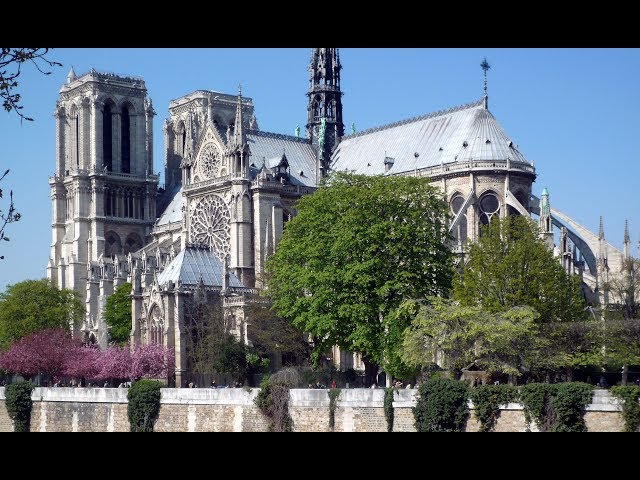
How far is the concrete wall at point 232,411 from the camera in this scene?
3291 centimetres

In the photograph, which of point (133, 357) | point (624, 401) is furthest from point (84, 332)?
point (624, 401)

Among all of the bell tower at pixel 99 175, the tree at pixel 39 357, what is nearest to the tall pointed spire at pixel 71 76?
the bell tower at pixel 99 175

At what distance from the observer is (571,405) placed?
31516mm

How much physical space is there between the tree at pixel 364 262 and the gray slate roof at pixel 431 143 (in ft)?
60.9

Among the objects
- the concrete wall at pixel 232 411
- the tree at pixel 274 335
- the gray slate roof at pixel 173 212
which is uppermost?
the gray slate roof at pixel 173 212

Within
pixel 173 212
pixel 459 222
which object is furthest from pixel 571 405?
pixel 173 212

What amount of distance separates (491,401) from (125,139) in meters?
61.2

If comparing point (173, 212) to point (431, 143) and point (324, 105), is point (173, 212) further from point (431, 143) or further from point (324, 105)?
point (431, 143)

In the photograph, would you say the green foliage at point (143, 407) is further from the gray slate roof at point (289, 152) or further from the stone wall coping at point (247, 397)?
the gray slate roof at point (289, 152)

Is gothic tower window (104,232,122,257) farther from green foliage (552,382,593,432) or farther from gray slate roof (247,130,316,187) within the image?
green foliage (552,382,593,432)

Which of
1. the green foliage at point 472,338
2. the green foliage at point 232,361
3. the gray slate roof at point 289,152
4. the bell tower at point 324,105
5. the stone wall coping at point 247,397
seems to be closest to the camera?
the stone wall coping at point 247,397
